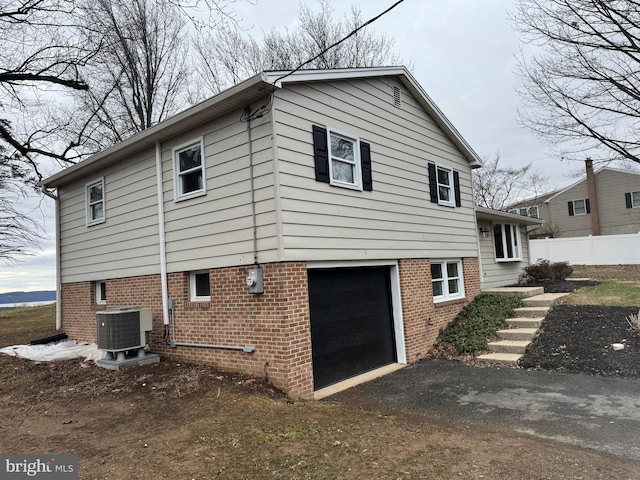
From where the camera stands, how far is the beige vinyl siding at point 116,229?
8758 millimetres

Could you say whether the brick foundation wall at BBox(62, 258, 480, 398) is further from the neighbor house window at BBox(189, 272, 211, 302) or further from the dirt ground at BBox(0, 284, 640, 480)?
the dirt ground at BBox(0, 284, 640, 480)

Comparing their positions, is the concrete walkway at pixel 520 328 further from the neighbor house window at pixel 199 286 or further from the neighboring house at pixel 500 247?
the neighbor house window at pixel 199 286

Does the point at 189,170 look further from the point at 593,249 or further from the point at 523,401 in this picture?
the point at 593,249

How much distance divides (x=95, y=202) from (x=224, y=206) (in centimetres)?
514

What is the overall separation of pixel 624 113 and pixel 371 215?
34.0ft

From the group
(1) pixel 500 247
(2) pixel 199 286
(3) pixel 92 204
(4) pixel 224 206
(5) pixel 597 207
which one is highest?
(5) pixel 597 207

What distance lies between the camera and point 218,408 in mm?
5441

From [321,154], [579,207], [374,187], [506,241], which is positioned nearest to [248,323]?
[321,154]

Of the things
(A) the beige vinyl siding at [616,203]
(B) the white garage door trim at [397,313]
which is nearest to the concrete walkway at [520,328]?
(B) the white garage door trim at [397,313]

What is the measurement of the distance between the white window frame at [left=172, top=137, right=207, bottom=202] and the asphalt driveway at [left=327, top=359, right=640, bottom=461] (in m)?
4.29

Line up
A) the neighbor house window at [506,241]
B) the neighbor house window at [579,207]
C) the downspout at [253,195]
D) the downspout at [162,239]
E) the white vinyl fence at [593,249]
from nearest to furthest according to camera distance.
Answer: the downspout at [253,195] → the downspout at [162,239] → the neighbor house window at [506,241] → the white vinyl fence at [593,249] → the neighbor house window at [579,207]

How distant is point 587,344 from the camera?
8.31 metres

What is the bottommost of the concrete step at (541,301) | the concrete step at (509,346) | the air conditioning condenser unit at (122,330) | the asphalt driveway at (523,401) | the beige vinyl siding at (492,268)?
the asphalt driveway at (523,401)

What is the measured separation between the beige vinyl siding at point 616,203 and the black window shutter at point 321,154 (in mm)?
28848
